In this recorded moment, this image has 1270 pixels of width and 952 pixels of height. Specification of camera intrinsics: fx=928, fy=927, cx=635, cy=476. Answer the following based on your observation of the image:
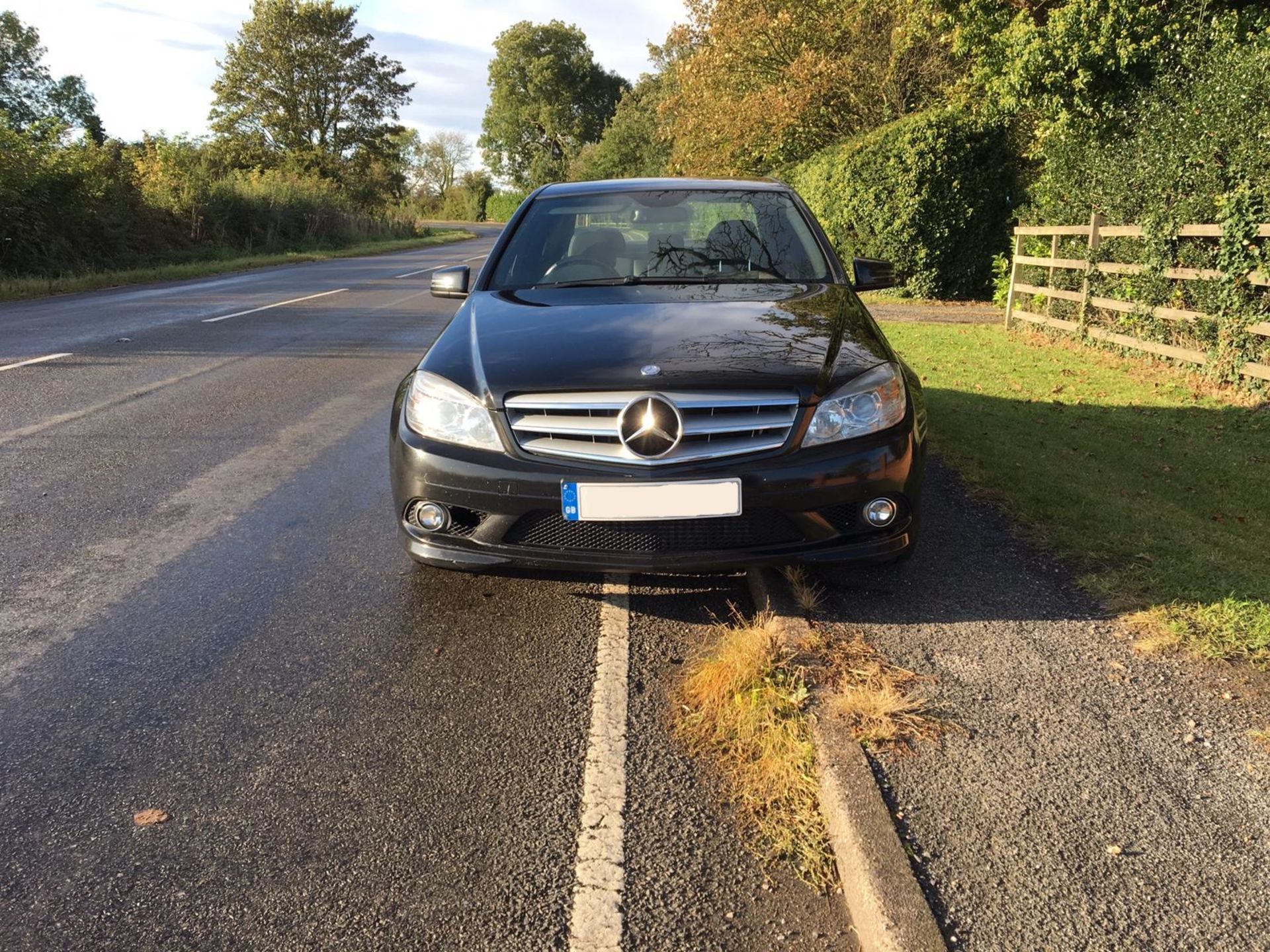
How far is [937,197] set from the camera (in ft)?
53.1

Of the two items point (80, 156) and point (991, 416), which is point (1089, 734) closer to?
point (991, 416)

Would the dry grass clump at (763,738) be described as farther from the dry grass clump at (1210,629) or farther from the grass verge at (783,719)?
the dry grass clump at (1210,629)

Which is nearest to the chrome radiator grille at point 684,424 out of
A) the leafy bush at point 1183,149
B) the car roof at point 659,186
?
the car roof at point 659,186

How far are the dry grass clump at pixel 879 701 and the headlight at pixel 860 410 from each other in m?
0.75

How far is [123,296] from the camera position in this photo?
57.2ft

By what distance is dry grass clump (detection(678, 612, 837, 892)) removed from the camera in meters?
2.29

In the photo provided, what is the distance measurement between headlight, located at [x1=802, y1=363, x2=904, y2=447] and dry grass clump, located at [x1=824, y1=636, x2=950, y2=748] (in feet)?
2.45

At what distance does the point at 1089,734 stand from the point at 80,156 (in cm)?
2671

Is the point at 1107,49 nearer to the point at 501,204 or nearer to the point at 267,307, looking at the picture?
the point at 267,307

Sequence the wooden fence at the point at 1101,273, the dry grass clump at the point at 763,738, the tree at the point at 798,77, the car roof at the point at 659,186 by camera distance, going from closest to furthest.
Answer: the dry grass clump at the point at 763,738, the car roof at the point at 659,186, the wooden fence at the point at 1101,273, the tree at the point at 798,77

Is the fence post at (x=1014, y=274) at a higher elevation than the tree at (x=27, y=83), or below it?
below

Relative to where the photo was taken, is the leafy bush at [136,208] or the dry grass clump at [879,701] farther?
the leafy bush at [136,208]

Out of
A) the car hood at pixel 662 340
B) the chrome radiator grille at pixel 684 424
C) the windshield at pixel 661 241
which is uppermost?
the windshield at pixel 661 241

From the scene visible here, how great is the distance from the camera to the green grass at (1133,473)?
3.57 m
